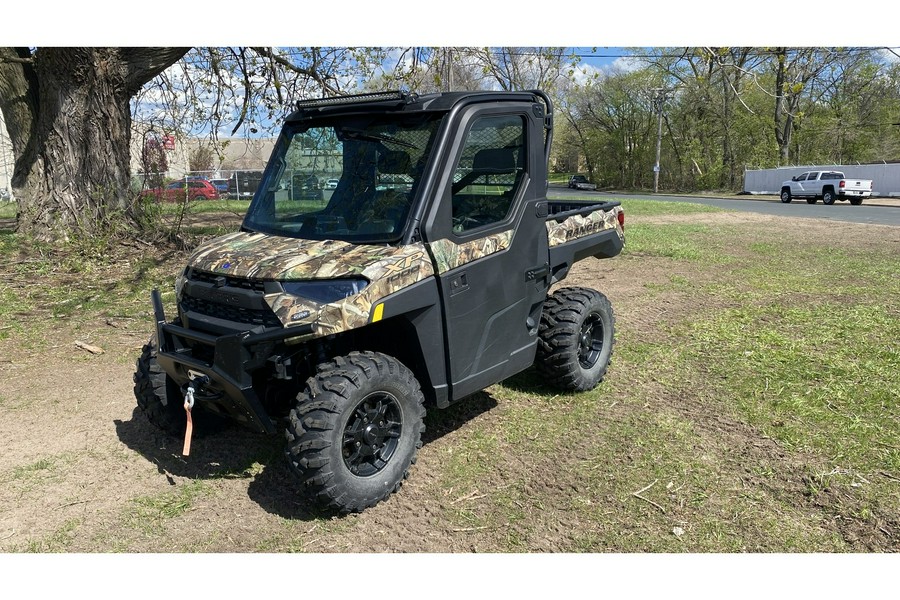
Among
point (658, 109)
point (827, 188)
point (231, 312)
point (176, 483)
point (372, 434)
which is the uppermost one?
point (658, 109)

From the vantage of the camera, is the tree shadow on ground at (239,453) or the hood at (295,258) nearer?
the hood at (295,258)

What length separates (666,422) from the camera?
477 cm

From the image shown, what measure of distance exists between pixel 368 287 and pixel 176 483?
5.92 feet

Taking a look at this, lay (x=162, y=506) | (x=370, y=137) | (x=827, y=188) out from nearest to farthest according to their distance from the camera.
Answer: (x=162, y=506) → (x=370, y=137) → (x=827, y=188)

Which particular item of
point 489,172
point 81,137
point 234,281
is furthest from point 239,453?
point 81,137

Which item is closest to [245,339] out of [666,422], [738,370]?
[666,422]

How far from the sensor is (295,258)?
364 cm

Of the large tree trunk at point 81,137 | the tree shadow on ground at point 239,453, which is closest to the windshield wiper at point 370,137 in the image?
the tree shadow on ground at point 239,453

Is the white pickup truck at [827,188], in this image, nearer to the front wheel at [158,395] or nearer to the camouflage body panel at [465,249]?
the camouflage body panel at [465,249]

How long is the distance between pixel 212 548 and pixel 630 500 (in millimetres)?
2257

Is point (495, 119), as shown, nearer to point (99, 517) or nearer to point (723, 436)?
point (723, 436)

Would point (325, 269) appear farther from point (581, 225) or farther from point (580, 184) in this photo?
point (580, 184)

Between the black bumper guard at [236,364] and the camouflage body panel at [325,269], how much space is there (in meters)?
0.12

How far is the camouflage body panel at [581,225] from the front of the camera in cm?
484
